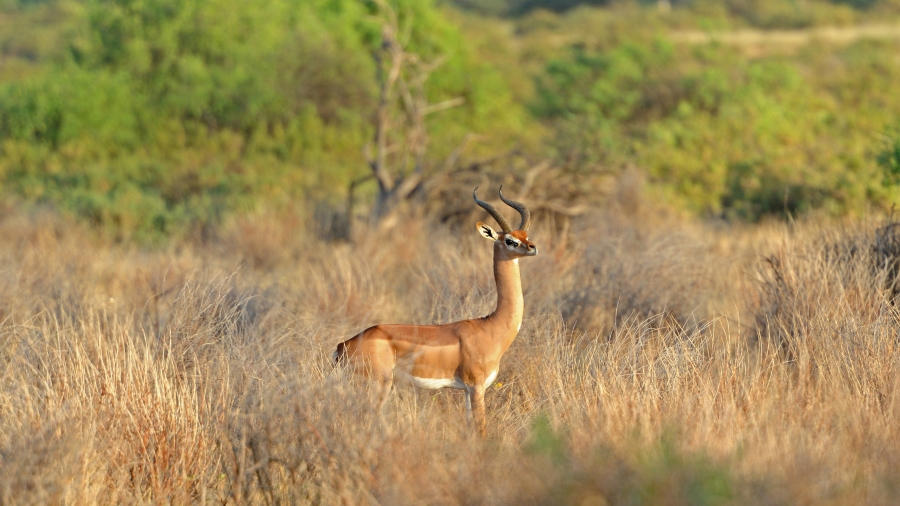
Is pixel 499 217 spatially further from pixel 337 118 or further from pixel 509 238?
pixel 337 118

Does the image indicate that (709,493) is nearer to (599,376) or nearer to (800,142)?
(599,376)

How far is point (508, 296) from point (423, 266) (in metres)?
4.38

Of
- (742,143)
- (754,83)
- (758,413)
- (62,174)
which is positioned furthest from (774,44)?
(758,413)

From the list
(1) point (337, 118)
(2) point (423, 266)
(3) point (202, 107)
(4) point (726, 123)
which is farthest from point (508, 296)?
(1) point (337, 118)

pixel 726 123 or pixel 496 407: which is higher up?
pixel 496 407

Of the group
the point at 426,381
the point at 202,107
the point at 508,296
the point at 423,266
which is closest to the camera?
the point at 426,381

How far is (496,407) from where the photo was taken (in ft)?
18.6

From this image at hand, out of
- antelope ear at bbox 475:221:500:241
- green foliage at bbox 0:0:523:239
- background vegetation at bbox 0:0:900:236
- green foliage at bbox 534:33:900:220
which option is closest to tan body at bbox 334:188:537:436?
antelope ear at bbox 475:221:500:241

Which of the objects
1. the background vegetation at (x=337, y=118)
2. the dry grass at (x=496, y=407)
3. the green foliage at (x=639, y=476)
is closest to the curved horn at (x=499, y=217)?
the dry grass at (x=496, y=407)

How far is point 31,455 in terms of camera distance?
3.90 metres

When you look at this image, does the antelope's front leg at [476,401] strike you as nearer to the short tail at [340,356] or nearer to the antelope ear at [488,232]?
the short tail at [340,356]

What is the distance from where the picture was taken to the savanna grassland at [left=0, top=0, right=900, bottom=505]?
13.1 ft

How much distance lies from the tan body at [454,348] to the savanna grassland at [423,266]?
0.69ft

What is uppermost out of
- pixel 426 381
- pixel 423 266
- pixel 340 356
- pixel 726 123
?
pixel 340 356
